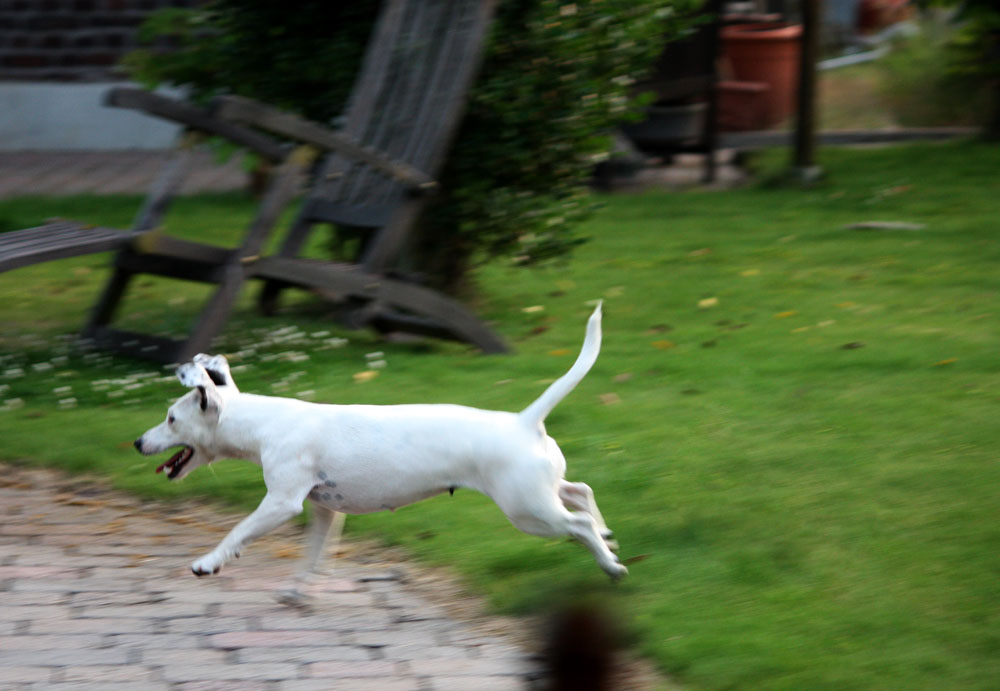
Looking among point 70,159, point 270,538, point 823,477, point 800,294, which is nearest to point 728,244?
point 800,294

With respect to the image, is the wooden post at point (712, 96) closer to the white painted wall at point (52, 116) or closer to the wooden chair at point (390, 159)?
the wooden chair at point (390, 159)

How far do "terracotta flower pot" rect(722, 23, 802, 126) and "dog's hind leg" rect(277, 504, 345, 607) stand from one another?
38.5ft

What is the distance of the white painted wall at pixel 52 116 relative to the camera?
15266mm

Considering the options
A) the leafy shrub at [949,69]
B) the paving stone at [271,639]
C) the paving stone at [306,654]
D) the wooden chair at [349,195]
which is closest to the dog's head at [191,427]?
the paving stone at [271,639]

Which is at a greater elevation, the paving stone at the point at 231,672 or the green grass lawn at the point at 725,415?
the paving stone at the point at 231,672

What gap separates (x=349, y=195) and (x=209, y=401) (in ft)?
11.6

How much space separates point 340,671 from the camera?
136 inches

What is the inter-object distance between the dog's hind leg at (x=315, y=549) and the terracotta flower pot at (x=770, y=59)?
11.7m

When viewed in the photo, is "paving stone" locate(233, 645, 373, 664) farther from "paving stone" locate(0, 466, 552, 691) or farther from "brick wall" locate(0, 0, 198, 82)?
"brick wall" locate(0, 0, 198, 82)

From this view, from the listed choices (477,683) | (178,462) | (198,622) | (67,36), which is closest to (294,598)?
(198,622)

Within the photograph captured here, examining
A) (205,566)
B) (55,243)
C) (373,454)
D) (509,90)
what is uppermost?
(509,90)

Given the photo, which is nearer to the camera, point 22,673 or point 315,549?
point 22,673

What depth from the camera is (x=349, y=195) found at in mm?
7207

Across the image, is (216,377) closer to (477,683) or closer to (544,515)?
(544,515)
